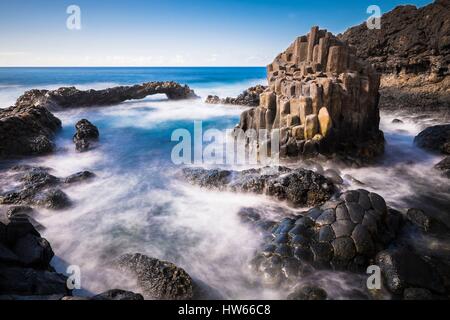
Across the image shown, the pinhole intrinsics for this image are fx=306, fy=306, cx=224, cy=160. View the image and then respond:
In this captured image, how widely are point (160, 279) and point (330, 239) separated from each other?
322cm

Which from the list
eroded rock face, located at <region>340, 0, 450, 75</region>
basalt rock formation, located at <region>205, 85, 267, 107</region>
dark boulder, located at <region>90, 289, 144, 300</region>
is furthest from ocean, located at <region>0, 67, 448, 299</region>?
basalt rock formation, located at <region>205, 85, 267, 107</region>

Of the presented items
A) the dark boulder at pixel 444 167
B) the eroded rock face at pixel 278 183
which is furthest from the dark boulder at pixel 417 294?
the dark boulder at pixel 444 167

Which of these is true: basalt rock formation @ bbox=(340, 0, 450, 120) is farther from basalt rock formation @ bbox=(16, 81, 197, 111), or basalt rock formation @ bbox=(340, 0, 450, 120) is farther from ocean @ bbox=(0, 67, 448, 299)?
basalt rock formation @ bbox=(16, 81, 197, 111)

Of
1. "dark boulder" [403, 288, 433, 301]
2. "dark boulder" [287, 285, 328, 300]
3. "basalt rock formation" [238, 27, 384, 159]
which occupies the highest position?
"basalt rock formation" [238, 27, 384, 159]

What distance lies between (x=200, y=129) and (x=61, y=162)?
842 cm

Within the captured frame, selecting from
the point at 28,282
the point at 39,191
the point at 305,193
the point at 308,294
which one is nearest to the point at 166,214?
the point at 305,193

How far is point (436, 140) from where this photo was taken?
12109mm

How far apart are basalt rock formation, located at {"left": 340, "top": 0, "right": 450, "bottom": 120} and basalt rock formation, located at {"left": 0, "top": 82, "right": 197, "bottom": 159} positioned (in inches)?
799

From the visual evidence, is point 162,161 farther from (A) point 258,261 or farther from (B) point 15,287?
(B) point 15,287

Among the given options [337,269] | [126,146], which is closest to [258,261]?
[337,269]

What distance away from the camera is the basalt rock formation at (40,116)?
12555 millimetres

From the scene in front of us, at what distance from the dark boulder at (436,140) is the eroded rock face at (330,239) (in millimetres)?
7118

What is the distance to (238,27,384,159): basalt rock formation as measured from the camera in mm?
10695

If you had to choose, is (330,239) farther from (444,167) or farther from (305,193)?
(444,167)
